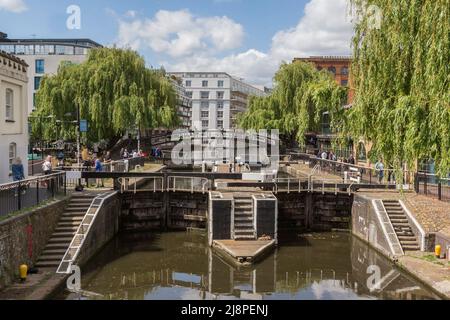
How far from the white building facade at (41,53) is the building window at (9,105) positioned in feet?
133

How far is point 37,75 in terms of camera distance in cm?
6600

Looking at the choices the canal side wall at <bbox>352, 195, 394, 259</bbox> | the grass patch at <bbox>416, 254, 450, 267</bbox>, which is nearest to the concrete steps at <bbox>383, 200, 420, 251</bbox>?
the canal side wall at <bbox>352, 195, 394, 259</bbox>

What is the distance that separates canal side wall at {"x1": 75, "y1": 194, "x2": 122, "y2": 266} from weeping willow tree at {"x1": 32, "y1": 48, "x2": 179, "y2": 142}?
605 inches

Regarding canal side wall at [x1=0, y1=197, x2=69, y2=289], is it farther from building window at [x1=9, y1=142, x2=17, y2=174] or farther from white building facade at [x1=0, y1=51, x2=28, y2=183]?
building window at [x1=9, y1=142, x2=17, y2=174]

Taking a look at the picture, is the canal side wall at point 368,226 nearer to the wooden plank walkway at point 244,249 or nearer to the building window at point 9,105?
the wooden plank walkway at point 244,249

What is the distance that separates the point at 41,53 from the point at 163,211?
5497cm

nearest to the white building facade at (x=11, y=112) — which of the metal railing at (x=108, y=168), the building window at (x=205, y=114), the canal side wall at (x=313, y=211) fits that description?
the metal railing at (x=108, y=168)

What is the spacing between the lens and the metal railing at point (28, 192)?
15.5 meters

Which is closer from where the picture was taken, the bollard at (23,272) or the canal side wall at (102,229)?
the bollard at (23,272)

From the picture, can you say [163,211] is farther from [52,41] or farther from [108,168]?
[52,41]

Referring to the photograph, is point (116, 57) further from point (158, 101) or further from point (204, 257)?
point (204, 257)

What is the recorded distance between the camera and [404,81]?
15.1 m

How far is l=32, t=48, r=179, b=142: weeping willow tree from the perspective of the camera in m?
37.9
